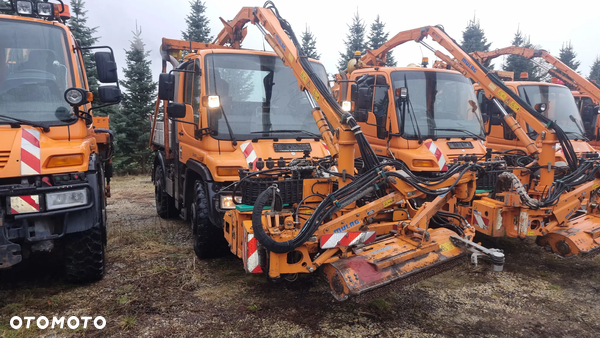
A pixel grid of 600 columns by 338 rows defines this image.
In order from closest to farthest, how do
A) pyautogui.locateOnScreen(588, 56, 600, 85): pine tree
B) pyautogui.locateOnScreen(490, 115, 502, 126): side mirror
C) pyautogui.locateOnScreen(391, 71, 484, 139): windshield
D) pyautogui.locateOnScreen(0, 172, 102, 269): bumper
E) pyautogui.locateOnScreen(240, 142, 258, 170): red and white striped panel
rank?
pyautogui.locateOnScreen(0, 172, 102, 269): bumper, pyautogui.locateOnScreen(240, 142, 258, 170): red and white striped panel, pyautogui.locateOnScreen(391, 71, 484, 139): windshield, pyautogui.locateOnScreen(490, 115, 502, 126): side mirror, pyautogui.locateOnScreen(588, 56, 600, 85): pine tree

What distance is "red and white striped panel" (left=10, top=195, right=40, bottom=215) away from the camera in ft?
10.8

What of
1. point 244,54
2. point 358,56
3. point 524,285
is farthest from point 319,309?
point 358,56

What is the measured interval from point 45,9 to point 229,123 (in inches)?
96.9

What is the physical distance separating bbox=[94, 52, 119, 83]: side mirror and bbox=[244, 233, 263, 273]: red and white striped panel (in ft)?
7.81

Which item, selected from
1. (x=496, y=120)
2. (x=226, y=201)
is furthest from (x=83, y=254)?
(x=496, y=120)

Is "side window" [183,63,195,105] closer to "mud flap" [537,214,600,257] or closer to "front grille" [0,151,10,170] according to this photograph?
"front grille" [0,151,10,170]

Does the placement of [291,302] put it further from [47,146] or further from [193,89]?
[193,89]

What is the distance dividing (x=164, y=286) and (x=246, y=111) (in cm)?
219

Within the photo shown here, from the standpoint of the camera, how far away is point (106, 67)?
420cm

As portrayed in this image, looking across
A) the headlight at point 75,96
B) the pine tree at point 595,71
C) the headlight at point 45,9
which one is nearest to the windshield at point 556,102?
the headlight at point 75,96

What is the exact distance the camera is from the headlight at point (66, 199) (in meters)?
3.41

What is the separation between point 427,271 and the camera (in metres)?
3.28

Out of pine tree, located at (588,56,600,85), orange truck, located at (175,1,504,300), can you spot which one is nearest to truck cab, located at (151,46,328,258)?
orange truck, located at (175,1,504,300)

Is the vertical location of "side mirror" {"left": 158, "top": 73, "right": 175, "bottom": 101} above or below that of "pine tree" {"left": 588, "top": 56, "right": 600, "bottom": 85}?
below
